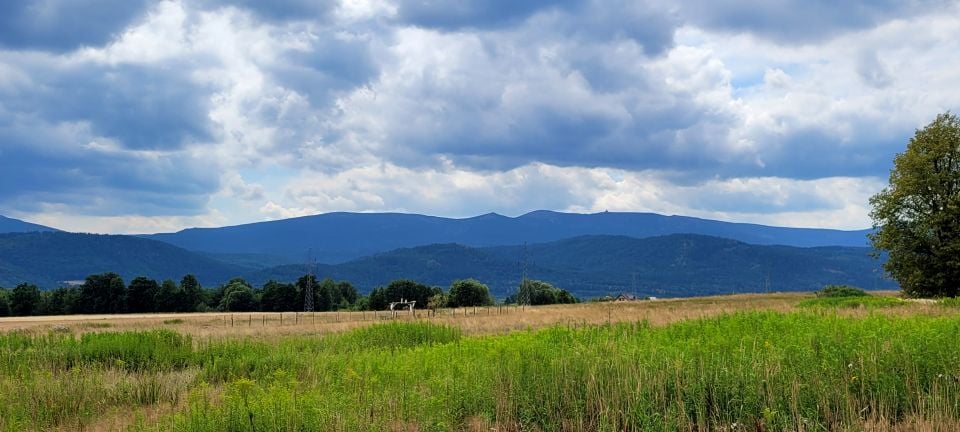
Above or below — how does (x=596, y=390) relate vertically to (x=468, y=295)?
above

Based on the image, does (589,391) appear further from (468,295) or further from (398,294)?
(398,294)

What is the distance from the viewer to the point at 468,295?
123 m

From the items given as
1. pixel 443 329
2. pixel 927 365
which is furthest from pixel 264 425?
pixel 443 329

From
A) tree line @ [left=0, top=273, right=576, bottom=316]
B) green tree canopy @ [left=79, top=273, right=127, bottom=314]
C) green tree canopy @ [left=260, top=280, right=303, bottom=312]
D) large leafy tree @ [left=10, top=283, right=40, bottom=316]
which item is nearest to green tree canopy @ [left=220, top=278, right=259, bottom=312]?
tree line @ [left=0, top=273, right=576, bottom=316]

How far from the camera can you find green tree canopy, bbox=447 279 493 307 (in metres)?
122

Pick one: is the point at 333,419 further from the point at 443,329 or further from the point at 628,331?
the point at 443,329

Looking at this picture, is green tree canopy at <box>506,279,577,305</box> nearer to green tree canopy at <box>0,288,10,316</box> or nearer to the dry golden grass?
the dry golden grass

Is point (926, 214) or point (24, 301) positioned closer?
point (926, 214)

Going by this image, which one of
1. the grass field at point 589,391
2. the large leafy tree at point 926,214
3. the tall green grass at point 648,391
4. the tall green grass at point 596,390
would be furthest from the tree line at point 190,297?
the tall green grass at point 648,391

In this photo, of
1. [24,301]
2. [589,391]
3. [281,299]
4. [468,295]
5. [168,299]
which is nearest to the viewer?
[589,391]

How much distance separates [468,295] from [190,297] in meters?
50.7

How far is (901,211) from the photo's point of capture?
170ft

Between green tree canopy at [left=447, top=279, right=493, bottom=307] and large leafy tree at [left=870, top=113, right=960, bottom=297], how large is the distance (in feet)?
255

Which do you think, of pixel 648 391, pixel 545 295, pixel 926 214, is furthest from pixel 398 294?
pixel 648 391
